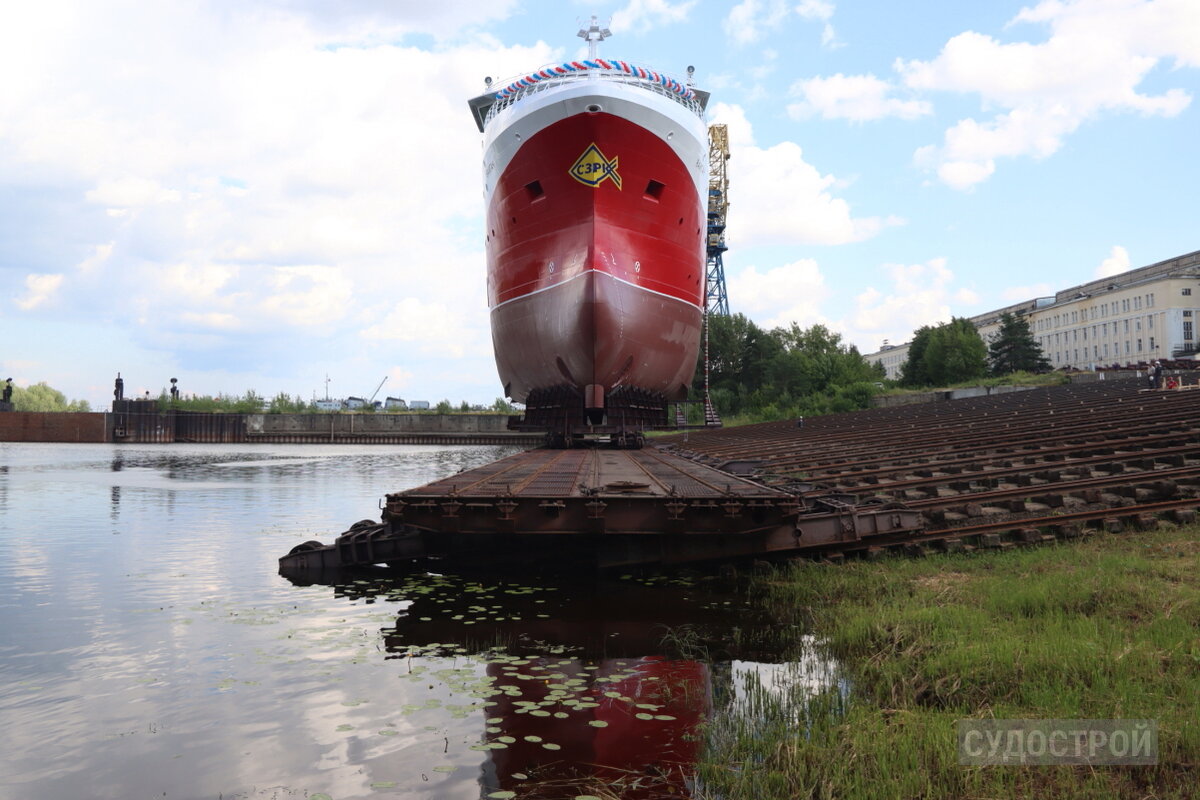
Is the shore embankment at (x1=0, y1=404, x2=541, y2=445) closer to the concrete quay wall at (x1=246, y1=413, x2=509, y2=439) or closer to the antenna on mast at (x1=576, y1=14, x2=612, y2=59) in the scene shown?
the concrete quay wall at (x1=246, y1=413, x2=509, y2=439)

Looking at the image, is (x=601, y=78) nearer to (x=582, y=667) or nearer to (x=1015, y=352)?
(x=582, y=667)

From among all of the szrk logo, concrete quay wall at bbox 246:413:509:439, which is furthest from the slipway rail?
concrete quay wall at bbox 246:413:509:439

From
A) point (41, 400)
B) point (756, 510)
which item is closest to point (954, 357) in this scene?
point (756, 510)

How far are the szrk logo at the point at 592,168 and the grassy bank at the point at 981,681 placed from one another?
40.2ft

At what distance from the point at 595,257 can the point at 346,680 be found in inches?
482

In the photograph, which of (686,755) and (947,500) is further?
(947,500)

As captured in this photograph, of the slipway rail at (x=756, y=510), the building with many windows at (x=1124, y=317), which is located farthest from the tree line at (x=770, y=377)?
the building with many windows at (x=1124, y=317)

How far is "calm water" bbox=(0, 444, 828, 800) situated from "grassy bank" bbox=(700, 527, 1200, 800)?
37 centimetres

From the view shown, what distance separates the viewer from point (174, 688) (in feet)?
15.1

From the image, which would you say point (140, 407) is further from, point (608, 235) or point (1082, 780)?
point (1082, 780)

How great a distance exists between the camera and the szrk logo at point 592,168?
53.3 ft

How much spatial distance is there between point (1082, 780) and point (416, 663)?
12.5 ft

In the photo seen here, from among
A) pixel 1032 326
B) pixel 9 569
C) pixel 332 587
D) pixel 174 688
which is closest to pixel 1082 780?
pixel 174 688

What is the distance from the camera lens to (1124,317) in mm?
79438
